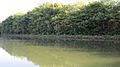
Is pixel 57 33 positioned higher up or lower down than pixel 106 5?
lower down

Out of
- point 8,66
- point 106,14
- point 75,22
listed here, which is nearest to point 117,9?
point 106,14

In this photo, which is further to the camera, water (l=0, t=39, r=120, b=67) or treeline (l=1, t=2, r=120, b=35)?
treeline (l=1, t=2, r=120, b=35)

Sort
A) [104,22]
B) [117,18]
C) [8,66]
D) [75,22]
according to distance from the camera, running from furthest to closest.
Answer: [75,22] < [104,22] < [117,18] < [8,66]

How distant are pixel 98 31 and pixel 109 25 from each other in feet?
4.84

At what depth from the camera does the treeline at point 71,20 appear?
3206 centimetres

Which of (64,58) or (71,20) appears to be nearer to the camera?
(64,58)

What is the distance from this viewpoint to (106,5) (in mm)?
33250

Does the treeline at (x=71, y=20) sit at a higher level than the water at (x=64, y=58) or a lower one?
higher

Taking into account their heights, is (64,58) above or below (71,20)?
below

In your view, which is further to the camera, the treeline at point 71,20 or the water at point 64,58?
the treeline at point 71,20

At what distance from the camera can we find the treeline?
32.1 m

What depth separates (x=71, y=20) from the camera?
36.6 meters

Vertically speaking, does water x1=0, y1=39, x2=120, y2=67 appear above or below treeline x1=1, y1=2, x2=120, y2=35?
below

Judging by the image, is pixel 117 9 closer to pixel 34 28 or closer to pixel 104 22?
pixel 104 22
